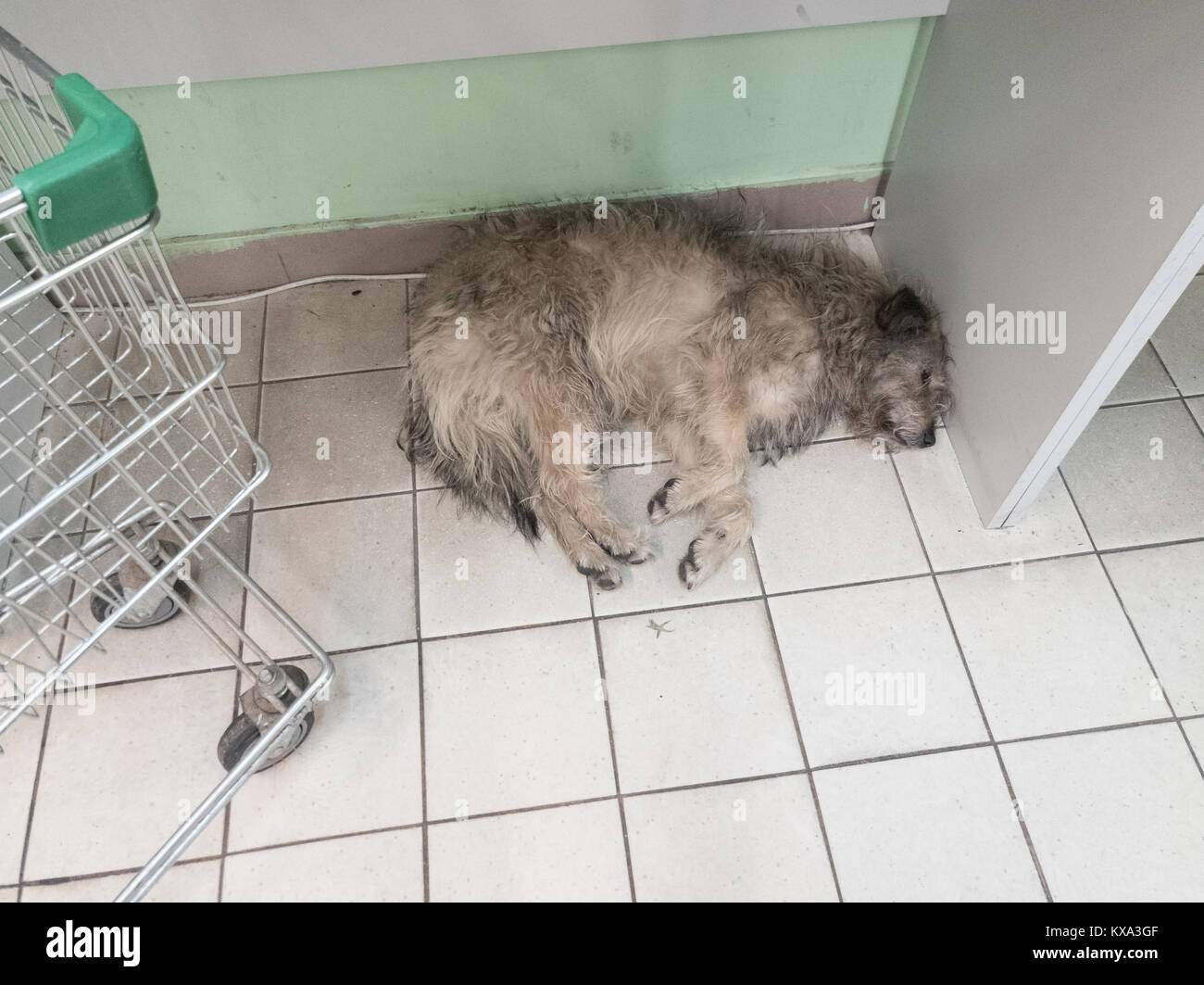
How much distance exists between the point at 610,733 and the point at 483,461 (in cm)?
80

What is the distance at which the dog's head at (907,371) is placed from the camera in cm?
231

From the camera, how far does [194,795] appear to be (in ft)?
6.18

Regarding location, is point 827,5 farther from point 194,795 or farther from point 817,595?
point 194,795

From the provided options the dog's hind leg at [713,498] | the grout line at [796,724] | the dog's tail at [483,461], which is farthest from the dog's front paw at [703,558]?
the dog's tail at [483,461]

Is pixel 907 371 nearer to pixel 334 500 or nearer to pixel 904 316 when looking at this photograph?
pixel 904 316

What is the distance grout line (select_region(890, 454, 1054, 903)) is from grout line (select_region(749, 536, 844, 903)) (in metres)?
0.43

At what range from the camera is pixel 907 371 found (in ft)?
7.61

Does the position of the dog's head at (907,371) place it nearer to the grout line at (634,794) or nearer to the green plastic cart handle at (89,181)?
the grout line at (634,794)

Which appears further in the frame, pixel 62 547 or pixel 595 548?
pixel 595 548

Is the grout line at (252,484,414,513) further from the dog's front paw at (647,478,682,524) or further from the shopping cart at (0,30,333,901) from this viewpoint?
the dog's front paw at (647,478,682,524)

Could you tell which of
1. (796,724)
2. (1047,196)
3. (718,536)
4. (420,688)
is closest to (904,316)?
(1047,196)

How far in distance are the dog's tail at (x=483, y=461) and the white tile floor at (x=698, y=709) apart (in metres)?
0.07
